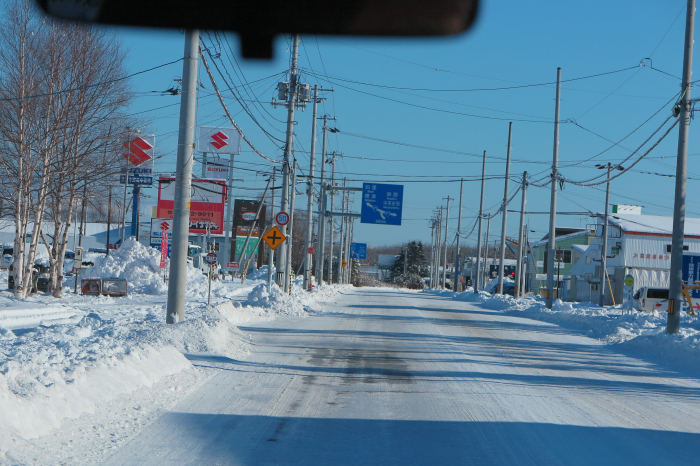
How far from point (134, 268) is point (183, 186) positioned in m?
20.4

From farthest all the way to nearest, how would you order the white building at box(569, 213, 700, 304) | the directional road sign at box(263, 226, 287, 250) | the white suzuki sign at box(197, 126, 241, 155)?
the white suzuki sign at box(197, 126, 241, 155) < the white building at box(569, 213, 700, 304) < the directional road sign at box(263, 226, 287, 250)

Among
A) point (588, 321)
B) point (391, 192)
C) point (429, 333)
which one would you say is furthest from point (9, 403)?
point (391, 192)

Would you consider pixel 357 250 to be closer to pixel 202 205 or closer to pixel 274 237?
pixel 202 205

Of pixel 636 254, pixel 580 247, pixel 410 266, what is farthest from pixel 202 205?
pixel 410 266

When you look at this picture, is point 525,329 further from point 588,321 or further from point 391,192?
point 391,192

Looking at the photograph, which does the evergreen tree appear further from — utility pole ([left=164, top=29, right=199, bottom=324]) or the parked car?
utility pole ([left=164, top=29, right=199, bottom=324])

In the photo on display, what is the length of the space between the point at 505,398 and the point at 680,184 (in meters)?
13.9

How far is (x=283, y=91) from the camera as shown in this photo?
3266 centimetres

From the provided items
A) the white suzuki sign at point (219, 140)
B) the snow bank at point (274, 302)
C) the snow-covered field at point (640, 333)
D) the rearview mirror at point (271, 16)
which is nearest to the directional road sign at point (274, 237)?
the snow bank at point (274, 302)

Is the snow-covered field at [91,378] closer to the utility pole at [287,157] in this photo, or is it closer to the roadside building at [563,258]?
the utility pole at [287,157]

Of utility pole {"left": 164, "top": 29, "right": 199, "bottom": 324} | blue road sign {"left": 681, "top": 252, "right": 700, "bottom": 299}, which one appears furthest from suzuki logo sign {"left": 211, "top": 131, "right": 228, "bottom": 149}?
utility pole {"left": 164, "top": 29, "right": 199, "bottom": 324}

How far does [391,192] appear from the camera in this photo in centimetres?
4284

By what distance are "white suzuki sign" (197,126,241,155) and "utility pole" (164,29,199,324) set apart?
55.4 meters

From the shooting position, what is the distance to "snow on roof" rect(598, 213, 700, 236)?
57844mm
